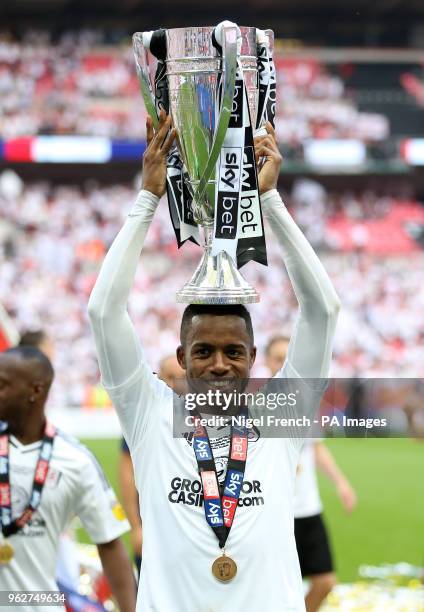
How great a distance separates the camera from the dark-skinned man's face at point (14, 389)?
4.21 meters

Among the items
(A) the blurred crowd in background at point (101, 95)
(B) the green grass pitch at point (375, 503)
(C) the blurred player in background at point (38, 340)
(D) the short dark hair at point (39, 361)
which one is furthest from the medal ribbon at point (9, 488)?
(A) the blurred crowd in background at point (101, 95)

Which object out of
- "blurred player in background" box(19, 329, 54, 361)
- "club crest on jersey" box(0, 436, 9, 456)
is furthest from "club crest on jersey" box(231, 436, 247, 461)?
"blurred player in background" box(19, 329, 54, 361)

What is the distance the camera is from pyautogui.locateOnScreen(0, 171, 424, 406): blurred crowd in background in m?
23.2

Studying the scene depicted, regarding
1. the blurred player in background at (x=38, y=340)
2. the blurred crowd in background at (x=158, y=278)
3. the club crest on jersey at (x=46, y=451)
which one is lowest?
the club crest on jersey at (x=46, y=451)

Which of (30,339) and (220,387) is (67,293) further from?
(220,387)

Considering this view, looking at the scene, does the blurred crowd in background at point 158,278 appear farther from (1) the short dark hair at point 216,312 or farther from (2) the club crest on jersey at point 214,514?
(2) the club crest on jersey at point 214,514

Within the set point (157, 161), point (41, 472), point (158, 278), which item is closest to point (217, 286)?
point (157, 161)

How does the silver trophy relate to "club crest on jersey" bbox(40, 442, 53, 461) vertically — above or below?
above

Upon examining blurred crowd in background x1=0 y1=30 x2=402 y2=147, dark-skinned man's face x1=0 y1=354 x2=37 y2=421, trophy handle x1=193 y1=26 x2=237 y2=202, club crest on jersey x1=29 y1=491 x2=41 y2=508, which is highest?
blurred crowd in background x1=0 y1=30 x2=402 y2=147

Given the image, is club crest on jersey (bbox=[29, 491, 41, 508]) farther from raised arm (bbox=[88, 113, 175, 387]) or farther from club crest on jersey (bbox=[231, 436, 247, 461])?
club crest on jersey (bbox=[231, 436, 247, 461])

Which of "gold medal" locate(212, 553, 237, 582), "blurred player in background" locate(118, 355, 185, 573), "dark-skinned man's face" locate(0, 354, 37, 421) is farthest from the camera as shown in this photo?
"blurred player in background" locate(118, 355, 185, 573)

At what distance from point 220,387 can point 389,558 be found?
24.4ft

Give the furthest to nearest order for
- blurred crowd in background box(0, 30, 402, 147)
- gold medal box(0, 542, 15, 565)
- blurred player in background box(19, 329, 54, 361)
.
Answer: blurred crowd in background box(0, 30, 402, 147), blurred player in background box(19, 329, 54, 361), gold medal box(0, 542, 15, 565)

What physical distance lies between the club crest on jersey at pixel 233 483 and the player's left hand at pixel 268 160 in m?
0.70
